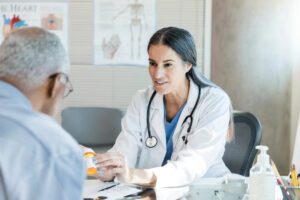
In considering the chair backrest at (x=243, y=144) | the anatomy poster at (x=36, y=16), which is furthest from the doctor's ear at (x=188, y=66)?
the anatomy poster at (x=36, y=16)

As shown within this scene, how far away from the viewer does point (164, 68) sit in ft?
Result: 7.47

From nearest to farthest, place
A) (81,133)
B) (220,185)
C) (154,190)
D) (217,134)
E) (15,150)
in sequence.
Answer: (15,150), (220,185), (154,190), (217,134), (81,133)

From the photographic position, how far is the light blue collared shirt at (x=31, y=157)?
37.2 inches

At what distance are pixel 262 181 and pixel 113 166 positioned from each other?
0.61 m

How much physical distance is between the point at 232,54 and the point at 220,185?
5.44 feet

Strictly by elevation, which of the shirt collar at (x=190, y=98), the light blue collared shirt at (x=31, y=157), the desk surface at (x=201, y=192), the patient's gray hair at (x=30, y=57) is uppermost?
the patient's gray hair at (x=30, y=57)

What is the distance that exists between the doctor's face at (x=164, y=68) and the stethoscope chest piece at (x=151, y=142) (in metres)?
0.22

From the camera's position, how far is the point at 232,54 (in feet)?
10.6

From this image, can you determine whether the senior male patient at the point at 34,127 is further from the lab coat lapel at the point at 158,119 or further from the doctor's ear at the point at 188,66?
the doctor's ear at the point at 188,66

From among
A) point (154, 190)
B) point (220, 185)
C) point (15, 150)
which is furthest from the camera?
point (154, 190)

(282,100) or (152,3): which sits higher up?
(152,3)

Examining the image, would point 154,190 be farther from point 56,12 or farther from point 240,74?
point 56,12

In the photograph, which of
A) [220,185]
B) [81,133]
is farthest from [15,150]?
[81,133]

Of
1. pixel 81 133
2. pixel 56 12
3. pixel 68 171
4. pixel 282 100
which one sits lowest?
pixel 81 133
